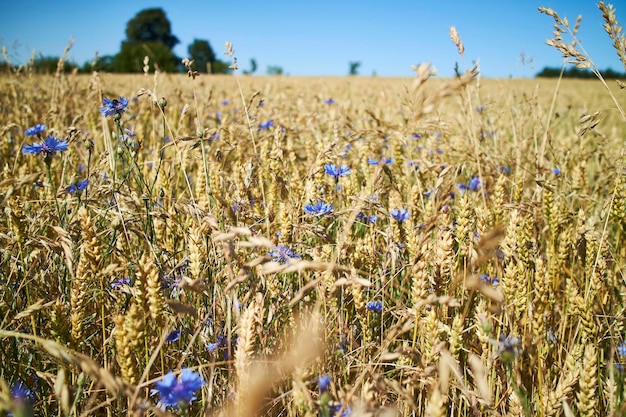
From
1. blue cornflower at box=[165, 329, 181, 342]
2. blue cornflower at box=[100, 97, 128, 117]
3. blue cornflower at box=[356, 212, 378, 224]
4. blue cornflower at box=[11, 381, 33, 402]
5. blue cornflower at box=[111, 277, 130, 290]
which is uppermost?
blue cornflower at box=[100, 97, 128, 117]

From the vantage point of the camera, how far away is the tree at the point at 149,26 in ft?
233

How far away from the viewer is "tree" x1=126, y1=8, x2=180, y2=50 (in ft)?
233

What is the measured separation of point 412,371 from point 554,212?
983 mm

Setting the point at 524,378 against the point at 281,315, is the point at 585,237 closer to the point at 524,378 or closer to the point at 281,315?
the point at 524,378

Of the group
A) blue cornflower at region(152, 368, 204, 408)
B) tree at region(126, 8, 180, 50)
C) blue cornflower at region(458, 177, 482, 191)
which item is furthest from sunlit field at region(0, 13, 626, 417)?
tree at region(126, 8, 180, 50)

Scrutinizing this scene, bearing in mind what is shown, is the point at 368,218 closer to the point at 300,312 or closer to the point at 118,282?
the point at 300,312

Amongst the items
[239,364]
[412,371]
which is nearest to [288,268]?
[239,364]

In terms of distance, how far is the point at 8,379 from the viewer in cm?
117

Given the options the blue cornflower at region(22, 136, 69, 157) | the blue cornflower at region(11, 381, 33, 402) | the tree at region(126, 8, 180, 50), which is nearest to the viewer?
the blue cornflower at region(11, 381, 33, 402)

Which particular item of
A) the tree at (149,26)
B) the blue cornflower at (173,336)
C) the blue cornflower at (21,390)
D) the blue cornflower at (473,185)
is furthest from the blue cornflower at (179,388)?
the tree at (149,26)

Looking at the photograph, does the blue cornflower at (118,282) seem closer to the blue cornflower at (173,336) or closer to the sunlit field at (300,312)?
the sunlit field at (300,312)

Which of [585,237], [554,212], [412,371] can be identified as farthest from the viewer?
[554,212]

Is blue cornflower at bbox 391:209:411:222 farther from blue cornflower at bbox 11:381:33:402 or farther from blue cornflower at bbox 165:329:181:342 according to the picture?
blue cornflower at bbox 11:381:33:402

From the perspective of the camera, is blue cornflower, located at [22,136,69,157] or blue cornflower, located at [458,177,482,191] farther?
blue cornflower, located at [458,177,482,191]
